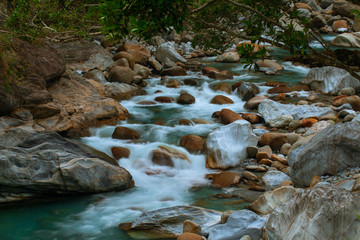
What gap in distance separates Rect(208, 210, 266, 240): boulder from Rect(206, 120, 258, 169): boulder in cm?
299

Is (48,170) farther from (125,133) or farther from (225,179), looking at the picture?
(225,179)

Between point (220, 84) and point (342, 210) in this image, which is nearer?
point (342, 210)

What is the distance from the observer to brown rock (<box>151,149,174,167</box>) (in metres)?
7.13

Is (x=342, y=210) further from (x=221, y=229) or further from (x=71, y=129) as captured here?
(x=71, y=129)

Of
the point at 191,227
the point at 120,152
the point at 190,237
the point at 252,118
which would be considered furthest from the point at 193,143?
the point at 190,237

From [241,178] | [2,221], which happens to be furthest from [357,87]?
[2,221]

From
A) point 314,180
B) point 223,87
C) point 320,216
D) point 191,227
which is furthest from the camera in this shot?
point 223,87

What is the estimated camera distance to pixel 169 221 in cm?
459

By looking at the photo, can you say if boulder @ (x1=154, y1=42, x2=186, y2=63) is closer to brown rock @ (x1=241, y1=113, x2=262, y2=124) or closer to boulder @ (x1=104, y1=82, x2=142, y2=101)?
boulder @ (x1=104, y1=82, x2=142, y2=101)

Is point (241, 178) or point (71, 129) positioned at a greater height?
point (71, 129)

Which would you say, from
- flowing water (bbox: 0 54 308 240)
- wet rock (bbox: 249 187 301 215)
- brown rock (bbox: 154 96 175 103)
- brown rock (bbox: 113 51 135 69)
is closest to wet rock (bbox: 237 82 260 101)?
flowing water (bbox: 0 54 308 240)

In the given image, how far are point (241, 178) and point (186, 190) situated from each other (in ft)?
3.41

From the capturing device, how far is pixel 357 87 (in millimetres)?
11469

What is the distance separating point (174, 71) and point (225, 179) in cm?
880
